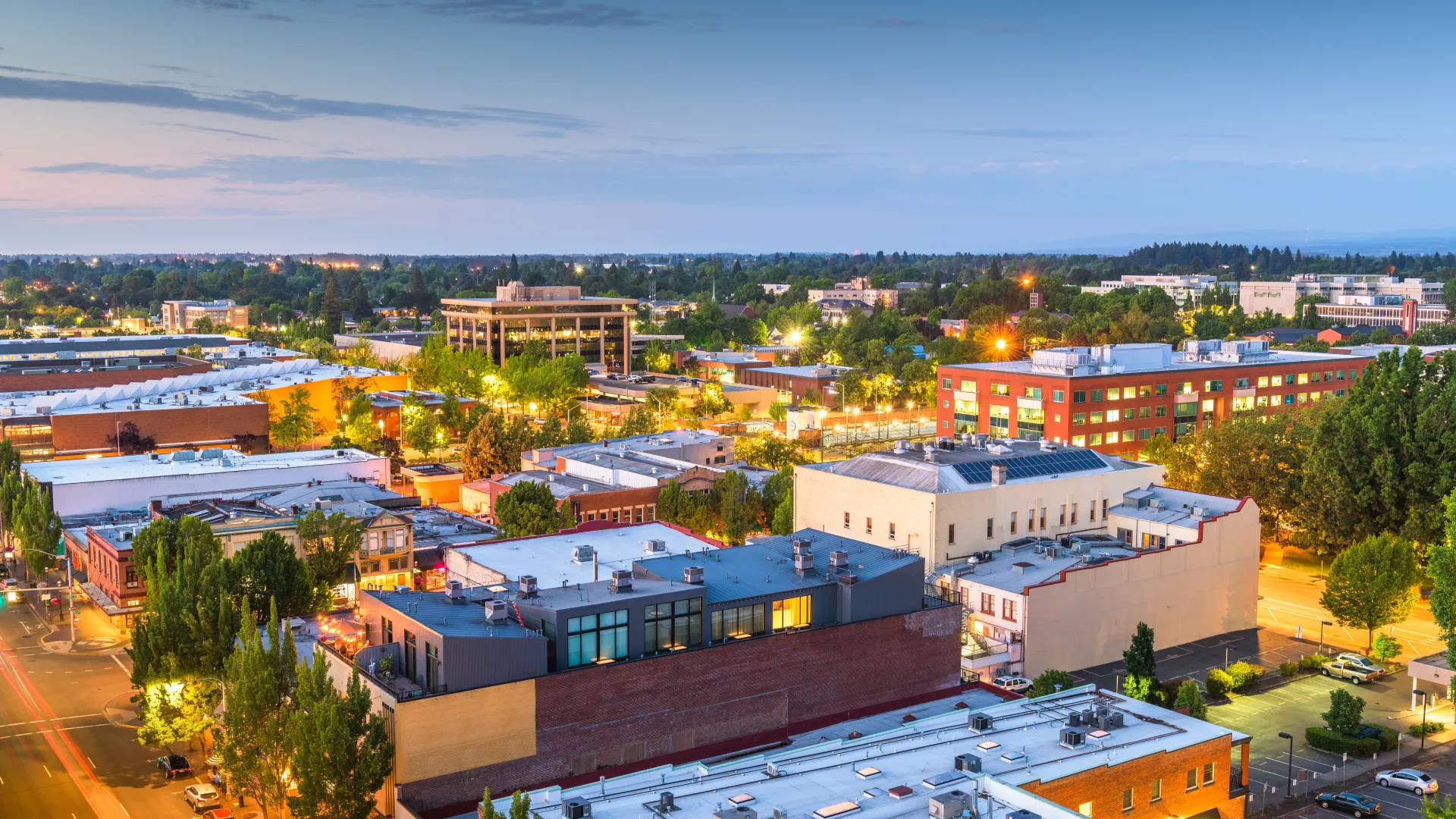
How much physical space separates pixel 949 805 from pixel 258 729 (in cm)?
2064

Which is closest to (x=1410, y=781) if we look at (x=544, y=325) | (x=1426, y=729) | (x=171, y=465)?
(x=1426, y=729)

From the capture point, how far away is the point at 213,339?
18112 centimetres

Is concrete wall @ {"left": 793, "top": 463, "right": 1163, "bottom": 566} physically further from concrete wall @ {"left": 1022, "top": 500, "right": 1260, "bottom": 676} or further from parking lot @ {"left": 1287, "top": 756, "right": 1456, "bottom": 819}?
parking lot @ {"left": 1287, "top": 756, "right": 1456, "bottom": 819}

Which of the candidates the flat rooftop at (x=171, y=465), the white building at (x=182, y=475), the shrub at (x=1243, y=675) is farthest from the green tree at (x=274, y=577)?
the shrub at (x=1243, y=675)

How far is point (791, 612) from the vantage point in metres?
43.1

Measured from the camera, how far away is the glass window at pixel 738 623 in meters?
41.3

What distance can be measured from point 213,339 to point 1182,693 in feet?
544

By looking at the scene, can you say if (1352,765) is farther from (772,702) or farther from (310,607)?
(310,607)

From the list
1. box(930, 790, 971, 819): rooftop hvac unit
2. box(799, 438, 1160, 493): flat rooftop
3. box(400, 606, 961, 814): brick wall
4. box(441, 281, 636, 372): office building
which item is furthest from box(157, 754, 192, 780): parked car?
box(441, 281, 636, 372): office building

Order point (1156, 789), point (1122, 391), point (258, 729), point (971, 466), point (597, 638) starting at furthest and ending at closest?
point (1122, 391) < point (971, 466) < point (597, 638) < point (258, 729) < point (1156, 789)

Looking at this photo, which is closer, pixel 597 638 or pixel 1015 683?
pixel 597 638

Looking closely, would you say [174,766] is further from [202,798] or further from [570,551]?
[570,551]

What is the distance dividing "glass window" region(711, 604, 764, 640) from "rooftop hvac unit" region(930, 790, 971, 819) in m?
13.0

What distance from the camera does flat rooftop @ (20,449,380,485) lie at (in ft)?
260
